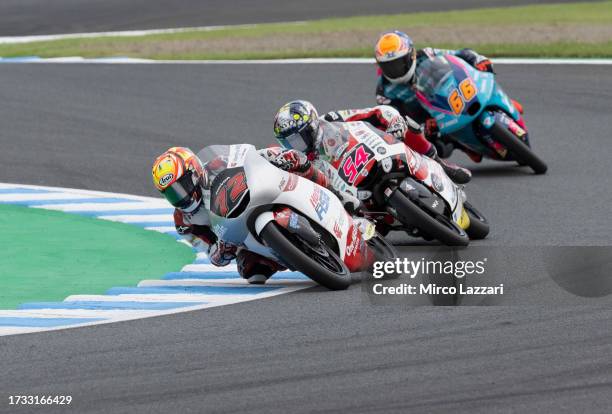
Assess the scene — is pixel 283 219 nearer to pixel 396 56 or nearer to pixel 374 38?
pixel 396 56

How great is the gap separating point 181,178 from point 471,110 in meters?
5.68

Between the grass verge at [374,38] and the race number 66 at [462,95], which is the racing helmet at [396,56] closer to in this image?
the race number 66 at [462,95]

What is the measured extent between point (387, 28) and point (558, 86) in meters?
7.42

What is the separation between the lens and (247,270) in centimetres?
1003

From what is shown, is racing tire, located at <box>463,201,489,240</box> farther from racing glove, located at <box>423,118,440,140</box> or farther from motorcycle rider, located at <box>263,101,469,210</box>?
racing glove, located at <box>423,118,440,140</box>

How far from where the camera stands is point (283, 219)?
30.9ft

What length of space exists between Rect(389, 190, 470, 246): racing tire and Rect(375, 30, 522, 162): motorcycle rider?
327 centimetres

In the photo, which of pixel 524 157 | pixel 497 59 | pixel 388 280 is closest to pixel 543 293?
pixel 388 280

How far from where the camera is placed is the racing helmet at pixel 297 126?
10.8 metres

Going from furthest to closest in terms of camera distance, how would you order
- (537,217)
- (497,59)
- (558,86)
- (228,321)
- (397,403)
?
1. (497,59)
2. (558,86)
3. (537,217)
4. (228,321)
5. (397,403)

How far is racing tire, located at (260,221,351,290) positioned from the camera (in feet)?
30.1

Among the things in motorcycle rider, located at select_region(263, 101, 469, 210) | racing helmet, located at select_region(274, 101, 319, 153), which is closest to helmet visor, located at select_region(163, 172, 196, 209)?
motorcycle rider, located at select_region(263, 101, 469, 210)

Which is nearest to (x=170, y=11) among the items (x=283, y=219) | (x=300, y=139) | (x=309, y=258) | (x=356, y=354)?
(x=300, y=139)

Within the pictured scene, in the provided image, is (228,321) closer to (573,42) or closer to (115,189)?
(115,189)
